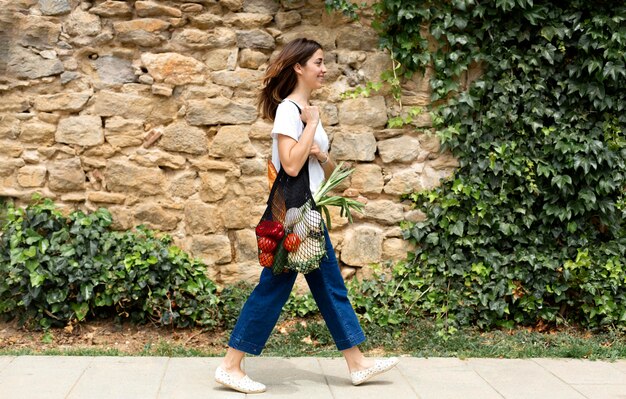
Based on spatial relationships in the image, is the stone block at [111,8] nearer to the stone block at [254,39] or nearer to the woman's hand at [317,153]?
the stone block at [254,39]

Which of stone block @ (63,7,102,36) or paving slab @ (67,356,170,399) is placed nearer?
paving slab @ (67,356,170,399)

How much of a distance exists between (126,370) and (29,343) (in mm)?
896

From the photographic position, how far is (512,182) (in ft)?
16.2

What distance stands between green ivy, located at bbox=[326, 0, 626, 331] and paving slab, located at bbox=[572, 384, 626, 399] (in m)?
0.96

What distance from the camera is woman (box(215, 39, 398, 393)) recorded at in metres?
3.68

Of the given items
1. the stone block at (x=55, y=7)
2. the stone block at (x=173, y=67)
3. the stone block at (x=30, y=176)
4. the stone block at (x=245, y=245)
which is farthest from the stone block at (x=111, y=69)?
the stone block at (x=245, y=245)

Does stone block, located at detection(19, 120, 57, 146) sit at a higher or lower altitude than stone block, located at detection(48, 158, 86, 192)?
higher

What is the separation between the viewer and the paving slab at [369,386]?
3711 mm

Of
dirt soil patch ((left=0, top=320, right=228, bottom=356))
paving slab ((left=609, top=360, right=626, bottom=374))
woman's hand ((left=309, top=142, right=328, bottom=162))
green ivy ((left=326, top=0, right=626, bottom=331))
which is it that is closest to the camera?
woman's hand ((left=309, top=142, right=328, bottom=162))

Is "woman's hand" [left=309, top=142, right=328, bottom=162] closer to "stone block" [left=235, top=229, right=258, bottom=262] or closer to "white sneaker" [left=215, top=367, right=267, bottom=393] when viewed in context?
"white sneaker" [left=215, top=367, right=267, bottom=393]

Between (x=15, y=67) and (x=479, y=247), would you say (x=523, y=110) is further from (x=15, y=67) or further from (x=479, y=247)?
(x=15, y=67)

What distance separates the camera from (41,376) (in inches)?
152

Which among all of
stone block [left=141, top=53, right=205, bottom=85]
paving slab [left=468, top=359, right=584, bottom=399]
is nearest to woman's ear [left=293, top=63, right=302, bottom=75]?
stone block [left=141, top=53, right=205, bottom=85]

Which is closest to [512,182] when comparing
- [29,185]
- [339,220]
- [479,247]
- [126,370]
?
[479,247]
